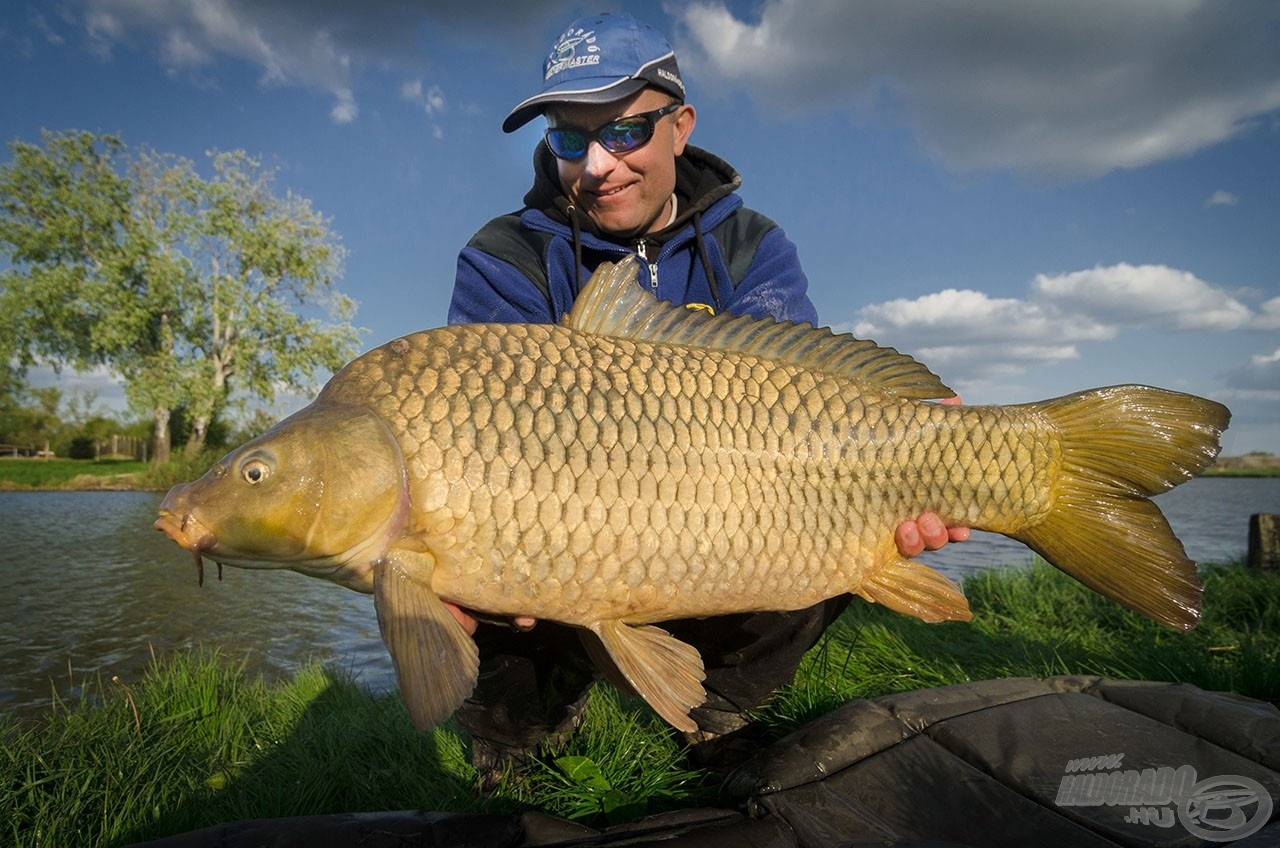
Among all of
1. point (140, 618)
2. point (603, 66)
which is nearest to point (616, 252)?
point (603, 66)

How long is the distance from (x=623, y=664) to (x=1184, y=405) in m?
1.19

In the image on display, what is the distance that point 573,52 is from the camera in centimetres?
219

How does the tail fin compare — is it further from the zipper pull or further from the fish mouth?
the fish mouth

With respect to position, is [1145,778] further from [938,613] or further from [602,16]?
[602,16]

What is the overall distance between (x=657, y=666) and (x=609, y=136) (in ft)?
4.68

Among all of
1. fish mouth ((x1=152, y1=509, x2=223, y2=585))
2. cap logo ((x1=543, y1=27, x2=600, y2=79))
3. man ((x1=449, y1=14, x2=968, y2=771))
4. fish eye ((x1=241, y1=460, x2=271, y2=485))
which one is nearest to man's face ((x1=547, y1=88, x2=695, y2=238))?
man ((x1=449, y1=14, x2=968, y2=771))

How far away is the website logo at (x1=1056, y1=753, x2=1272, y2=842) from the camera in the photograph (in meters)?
1.21

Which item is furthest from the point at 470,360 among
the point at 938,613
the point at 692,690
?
the point at 938,613

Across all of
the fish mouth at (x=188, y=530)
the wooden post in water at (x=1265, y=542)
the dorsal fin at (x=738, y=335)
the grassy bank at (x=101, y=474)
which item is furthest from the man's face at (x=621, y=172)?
the grassy bank at (x=101, y=474)

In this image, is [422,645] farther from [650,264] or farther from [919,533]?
[650,264]

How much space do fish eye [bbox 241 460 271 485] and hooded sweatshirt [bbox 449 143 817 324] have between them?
0.99 meters

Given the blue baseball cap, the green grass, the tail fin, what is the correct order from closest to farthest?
the tail fin < the blue baseball cap < the green grass

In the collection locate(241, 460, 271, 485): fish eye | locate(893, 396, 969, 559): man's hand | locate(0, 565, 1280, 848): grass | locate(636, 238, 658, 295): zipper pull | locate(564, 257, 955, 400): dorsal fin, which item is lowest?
locate(0, 565, 1280, 848): grass

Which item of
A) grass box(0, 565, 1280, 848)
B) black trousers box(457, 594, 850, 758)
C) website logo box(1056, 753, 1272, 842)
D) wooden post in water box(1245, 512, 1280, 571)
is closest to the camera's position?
website logo box(1056, 753, 1272, 842)
